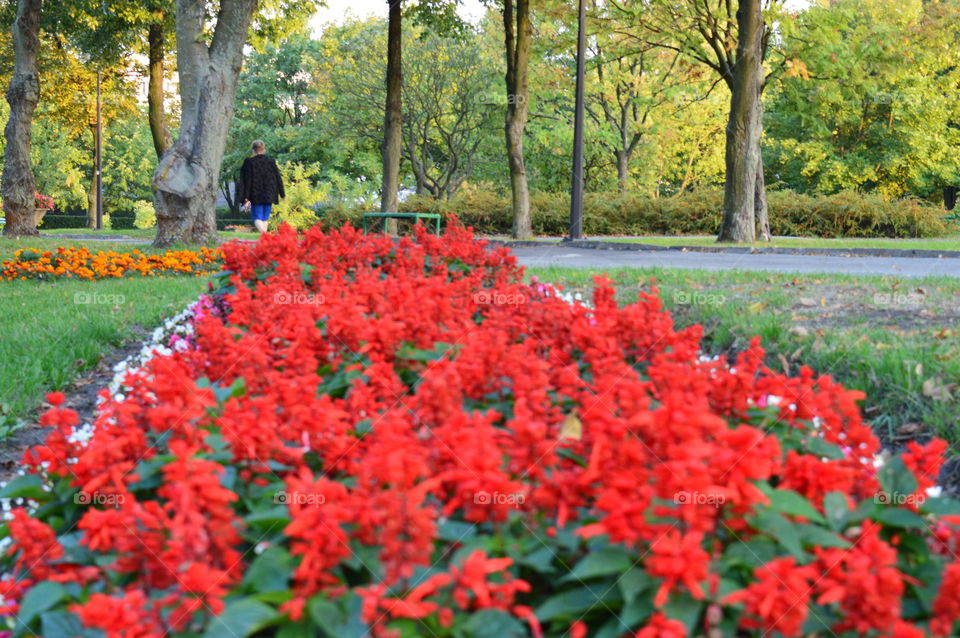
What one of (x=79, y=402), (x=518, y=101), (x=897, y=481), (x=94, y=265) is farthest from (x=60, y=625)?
(x=518, y=101)

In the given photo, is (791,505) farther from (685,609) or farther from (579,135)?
(579,135)

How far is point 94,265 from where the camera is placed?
11.2 metres

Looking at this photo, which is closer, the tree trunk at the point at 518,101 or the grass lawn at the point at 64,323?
the grass lawn at the point at 64,323

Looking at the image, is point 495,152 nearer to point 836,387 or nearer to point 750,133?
point 750,133

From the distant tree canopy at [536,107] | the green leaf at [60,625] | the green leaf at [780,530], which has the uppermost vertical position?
the distant tree canopy at [536,107]

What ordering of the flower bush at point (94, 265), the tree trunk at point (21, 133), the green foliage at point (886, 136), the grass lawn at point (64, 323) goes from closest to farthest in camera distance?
the grass lawn at point (64, 323) → the flower bush at point (94, 265) → the tree trunk at point (21, 133) → the green foliage at point (886, 136)

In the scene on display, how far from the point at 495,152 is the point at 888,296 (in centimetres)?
3299

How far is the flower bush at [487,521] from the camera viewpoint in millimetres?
1427

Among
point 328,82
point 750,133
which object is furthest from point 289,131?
point 750,133

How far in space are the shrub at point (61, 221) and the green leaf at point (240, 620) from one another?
5896 cm

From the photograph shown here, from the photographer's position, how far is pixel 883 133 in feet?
117

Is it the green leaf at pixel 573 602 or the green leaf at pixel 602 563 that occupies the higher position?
the green leaf at pixel 602 563

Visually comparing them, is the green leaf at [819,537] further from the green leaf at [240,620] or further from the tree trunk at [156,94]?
the tree trunk at [156,94]

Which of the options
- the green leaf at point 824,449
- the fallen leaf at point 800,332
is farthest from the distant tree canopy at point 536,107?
the green leaf at point 824,449
